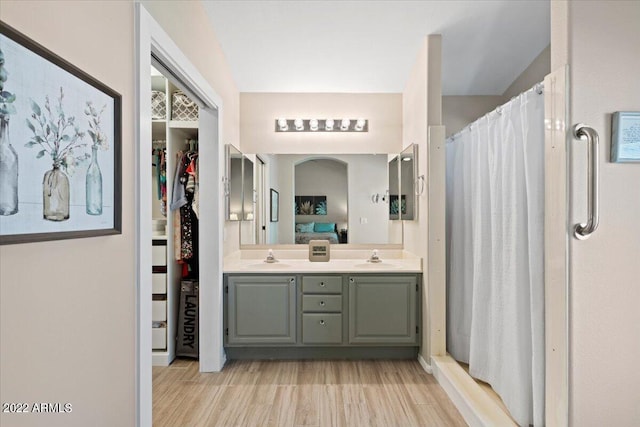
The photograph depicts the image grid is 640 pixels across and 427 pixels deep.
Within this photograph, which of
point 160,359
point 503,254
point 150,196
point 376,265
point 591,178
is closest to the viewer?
point 591,178

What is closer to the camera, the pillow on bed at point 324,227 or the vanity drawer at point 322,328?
the vanity drawer at point 322,328

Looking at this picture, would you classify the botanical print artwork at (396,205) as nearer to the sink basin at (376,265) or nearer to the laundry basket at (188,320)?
the sink basin at (376,265)

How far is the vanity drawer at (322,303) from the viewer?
3.24 meters

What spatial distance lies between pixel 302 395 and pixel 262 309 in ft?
2.61

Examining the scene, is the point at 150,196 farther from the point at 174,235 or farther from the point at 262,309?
the point at 262,309

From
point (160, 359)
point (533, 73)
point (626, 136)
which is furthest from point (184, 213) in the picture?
point (533, 73)

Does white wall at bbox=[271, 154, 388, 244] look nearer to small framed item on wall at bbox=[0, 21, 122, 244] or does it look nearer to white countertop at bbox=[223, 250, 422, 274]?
white countertop at bbox=[223, 250, 422, 274]

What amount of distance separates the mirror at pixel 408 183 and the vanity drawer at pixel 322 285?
89cm

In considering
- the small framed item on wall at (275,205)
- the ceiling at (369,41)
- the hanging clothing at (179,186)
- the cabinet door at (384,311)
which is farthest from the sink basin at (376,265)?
the ceiling at (369,41)

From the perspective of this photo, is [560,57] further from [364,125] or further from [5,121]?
→ [364,125]

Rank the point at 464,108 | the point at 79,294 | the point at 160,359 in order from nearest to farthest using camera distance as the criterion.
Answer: the point at 79,294 → the point at 160,359 → the point at 464,108

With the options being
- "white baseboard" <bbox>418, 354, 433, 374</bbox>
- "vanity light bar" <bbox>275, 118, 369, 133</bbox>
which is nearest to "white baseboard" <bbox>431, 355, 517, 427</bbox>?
"white baseboard" <bbox>418, 354, 433, 374</bbox>

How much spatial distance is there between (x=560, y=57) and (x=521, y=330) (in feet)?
4.53

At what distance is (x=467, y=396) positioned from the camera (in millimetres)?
2375
